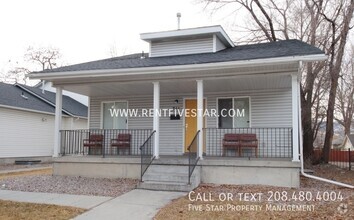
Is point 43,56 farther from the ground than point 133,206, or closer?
farther from the ground

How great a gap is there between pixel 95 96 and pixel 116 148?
95.2 inches

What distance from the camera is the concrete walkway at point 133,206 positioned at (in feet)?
20.9

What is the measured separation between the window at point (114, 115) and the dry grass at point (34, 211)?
6.41 meters

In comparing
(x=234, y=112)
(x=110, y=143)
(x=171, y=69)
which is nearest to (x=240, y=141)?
(x=234, y=112)

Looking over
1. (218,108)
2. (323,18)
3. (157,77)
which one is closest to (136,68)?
(157,77)

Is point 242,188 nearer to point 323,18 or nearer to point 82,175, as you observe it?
point 82,175

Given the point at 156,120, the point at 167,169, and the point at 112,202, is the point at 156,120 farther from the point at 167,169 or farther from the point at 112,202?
the point at 112,202

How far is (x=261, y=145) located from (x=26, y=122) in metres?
13.7

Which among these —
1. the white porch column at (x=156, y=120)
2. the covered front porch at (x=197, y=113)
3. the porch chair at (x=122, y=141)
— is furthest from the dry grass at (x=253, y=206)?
the porch chair at (x=122, y=141)

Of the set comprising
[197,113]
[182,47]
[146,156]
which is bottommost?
[146,156]

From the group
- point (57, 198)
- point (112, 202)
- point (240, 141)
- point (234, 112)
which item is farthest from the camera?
point (234, 112)

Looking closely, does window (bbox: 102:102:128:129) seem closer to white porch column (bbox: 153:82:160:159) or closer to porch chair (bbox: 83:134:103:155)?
porch chair (bbox: 83:134:103:155)

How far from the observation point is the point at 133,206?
7.10 meters

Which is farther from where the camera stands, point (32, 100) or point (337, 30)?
point (32, 100)
